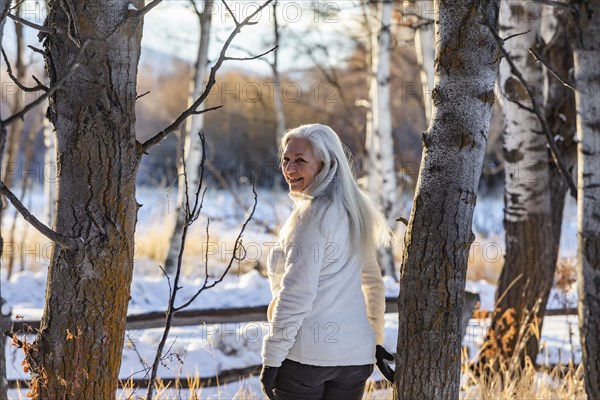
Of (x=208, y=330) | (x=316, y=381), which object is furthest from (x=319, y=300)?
(x=208, y=330)

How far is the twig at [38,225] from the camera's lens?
2.38 m

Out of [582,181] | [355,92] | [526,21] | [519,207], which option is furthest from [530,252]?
[355,92]

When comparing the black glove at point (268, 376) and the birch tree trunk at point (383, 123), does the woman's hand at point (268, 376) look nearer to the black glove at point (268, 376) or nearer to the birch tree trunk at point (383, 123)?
the black glove at point (268, 376)

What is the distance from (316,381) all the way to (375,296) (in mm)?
519

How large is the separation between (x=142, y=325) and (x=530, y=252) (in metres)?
2.77

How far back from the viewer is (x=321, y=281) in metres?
3.22

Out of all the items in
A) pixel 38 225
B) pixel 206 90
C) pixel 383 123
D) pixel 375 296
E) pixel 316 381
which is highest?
pixel 383 123

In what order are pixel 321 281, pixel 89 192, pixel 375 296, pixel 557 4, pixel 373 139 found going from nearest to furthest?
pixel 89 192 < pixel 557 4 < pixel 321 281 < pixel 375 296 < pixel 373 139

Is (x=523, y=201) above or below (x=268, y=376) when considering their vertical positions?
above

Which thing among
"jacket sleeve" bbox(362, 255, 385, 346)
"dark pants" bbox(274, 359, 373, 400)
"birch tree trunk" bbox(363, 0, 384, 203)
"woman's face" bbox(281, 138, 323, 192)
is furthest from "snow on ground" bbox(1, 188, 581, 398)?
"birch tree trunk" bbox(363, 0, 384, 203)

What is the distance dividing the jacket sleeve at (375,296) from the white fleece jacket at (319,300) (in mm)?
98

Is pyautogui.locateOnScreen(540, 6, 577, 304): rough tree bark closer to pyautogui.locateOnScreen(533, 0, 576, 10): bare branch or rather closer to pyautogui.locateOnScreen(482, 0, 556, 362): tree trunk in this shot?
pyautogui.locateOnScreen(482, 0, 556, 362): tree trunk

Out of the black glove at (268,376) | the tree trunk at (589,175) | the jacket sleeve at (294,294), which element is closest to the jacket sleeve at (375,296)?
the jacket sleeve at (294,294)

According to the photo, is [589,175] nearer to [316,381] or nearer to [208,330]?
[316,381]
